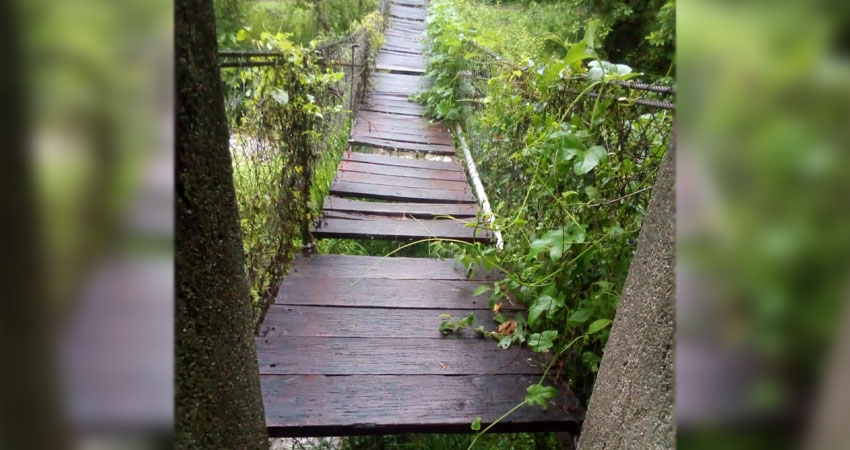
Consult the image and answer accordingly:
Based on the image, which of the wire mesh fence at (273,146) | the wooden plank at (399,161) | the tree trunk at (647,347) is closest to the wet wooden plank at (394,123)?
the wooden plank at (399,161)

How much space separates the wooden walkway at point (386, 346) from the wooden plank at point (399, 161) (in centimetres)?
89

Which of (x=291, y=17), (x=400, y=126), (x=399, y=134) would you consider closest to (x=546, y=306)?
(x=399, y=134)

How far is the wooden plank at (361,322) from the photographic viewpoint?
2.68m

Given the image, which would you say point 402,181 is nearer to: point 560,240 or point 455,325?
point 455,325

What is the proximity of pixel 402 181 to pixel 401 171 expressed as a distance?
0.29m

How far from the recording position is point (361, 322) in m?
2.79

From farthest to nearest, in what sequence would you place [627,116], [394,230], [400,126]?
1. [400,126]
2. [394,230]
3. [627,116]

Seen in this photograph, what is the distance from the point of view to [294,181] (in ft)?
10.9
